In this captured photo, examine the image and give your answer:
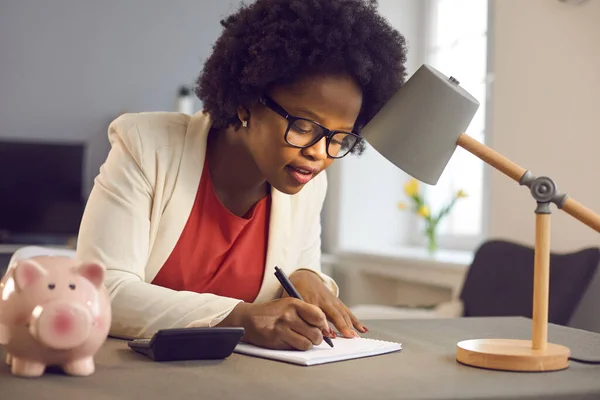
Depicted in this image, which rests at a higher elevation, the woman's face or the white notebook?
the woman's face

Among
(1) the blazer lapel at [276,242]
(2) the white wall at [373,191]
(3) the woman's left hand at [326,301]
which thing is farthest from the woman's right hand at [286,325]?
(2) the white wall at [373,191]

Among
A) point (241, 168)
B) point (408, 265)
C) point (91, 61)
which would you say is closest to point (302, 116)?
point (241, 168)

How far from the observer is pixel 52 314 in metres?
0.76

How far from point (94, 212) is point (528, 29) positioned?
2.04m

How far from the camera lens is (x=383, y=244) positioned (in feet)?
14.3

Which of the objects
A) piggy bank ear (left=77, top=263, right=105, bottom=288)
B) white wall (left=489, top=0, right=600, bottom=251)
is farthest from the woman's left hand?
white wall (left=489, top=0, right=600, bottom=251)

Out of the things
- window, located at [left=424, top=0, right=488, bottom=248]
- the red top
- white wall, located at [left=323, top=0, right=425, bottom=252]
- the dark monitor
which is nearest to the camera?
the red top

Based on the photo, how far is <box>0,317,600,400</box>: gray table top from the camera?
763 mm

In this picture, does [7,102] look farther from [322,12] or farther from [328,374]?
[328,374]

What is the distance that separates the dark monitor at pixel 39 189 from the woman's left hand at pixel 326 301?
10.9ft

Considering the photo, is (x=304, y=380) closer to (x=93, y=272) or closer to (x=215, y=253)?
(x=93, y=272)

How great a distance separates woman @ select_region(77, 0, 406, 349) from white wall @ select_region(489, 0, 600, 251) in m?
1.24

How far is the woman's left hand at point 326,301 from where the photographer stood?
1.20m

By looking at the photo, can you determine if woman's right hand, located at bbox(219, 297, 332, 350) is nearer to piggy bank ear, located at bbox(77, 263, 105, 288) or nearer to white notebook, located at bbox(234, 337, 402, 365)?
white notebook, located at bbox(234, 337, 402, 365)
